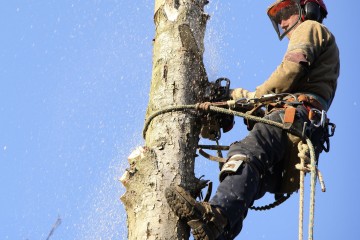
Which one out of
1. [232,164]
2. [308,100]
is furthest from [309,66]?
[232,164]

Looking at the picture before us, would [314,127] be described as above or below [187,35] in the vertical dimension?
below

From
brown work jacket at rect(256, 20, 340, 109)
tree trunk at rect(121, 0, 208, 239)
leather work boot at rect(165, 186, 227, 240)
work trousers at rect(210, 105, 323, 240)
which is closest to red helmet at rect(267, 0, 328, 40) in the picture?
brown work jacket at rect(256, 20, 340, 109)

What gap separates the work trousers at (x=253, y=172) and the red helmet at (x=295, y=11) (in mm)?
1075

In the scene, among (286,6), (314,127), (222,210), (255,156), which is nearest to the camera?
(222,210)

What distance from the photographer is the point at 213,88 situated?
5.01 metres

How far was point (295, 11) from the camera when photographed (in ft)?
18.7

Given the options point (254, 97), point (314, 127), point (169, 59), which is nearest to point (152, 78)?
point (169, 59)

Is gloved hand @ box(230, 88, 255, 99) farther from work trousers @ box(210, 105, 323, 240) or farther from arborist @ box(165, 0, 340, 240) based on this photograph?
work trousers @ box(210, 105, 323, 240)

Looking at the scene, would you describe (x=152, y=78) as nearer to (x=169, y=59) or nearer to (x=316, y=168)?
(x=169, y=59)

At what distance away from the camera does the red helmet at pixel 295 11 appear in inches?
217

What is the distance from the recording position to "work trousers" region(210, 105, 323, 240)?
4148 mm

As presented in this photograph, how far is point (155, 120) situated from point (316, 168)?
39.6 inches

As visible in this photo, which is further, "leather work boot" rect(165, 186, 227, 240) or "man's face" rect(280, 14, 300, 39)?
"man's face" rect(280, 14, 300, 39)

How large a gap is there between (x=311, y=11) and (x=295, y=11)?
23cm
